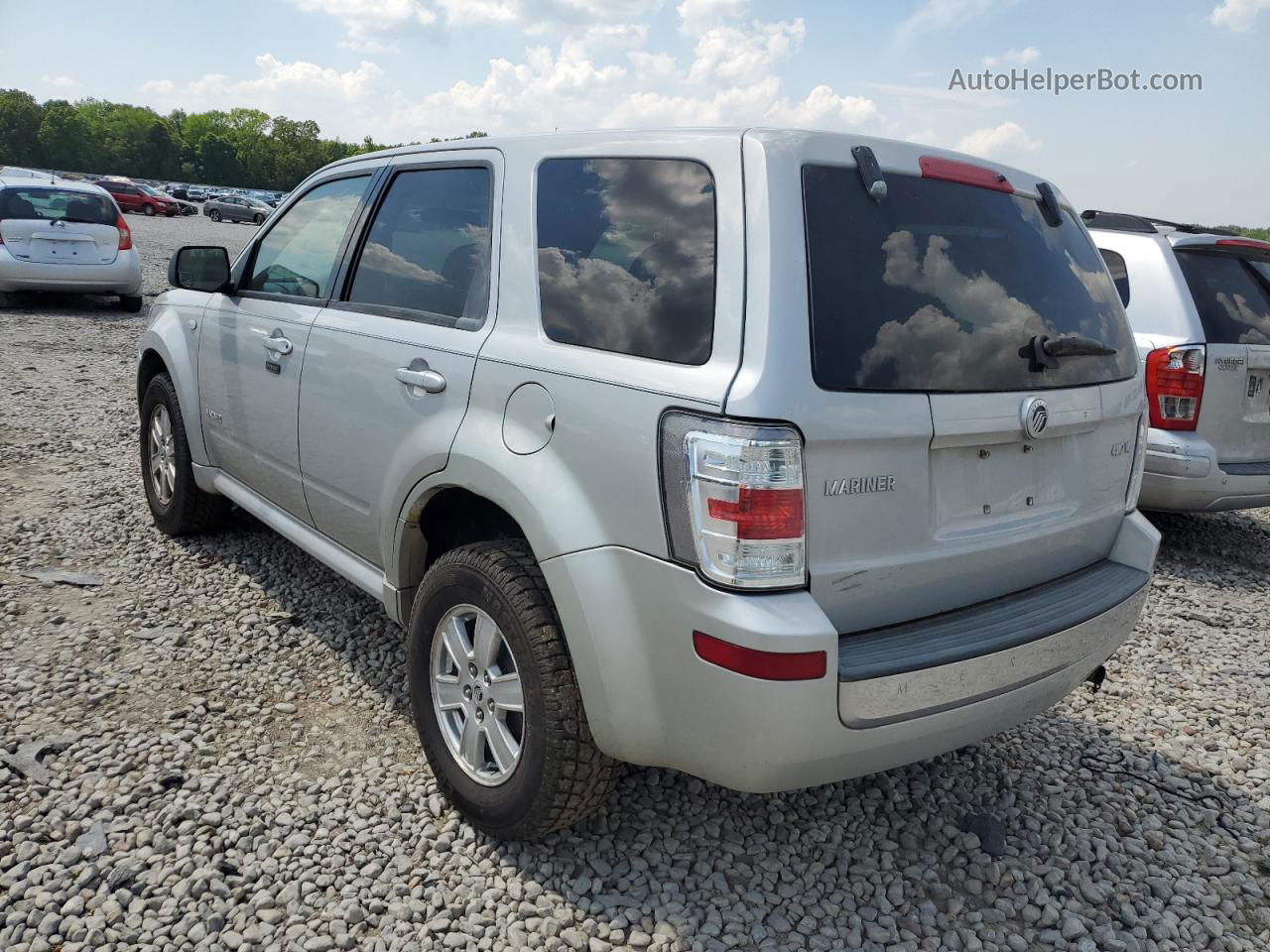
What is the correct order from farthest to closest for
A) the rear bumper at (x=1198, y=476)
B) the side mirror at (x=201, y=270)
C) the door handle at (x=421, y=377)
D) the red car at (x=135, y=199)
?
the red car at (x=135, y=199)
the rear bumper at (x=1198, y=476)
the side mirror at (x=201, y=270)
the door handle at (x=421, y=377)

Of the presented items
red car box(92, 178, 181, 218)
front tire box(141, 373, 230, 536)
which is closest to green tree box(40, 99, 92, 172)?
red car box(92, 178, 181, 218)

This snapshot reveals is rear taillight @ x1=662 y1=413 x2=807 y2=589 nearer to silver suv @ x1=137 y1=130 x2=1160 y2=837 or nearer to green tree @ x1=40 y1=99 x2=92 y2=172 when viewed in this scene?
silver suv @ x1=137 y1=130 x2=1160 y2=837

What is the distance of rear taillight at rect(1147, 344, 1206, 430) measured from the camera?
5.11m

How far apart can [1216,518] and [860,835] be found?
199 inches

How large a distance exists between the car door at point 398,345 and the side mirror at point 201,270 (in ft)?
3.00

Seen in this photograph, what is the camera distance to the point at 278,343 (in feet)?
12.1

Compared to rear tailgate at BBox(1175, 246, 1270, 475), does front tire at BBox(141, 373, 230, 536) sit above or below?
below

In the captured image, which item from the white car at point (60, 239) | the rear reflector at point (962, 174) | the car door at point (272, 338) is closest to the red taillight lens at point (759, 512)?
the rear reflector at point (962, 174)

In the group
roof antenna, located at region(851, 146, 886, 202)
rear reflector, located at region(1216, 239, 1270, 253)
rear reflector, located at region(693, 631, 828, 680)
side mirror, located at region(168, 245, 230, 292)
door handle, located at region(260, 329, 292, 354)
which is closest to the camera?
rear reflector, located at region(693, 631, 828, 680)

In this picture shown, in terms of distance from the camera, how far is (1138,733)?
3609mm

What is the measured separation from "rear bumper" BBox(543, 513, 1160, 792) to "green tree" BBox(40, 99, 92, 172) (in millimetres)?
131832

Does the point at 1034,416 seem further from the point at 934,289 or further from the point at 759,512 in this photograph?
the point at 759,512

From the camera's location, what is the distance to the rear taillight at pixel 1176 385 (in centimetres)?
511

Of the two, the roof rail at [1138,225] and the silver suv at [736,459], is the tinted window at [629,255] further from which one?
the roof rail at [1138,225]
